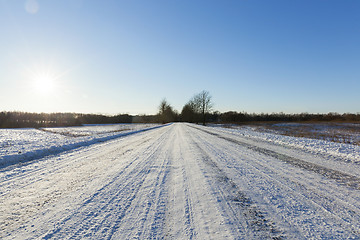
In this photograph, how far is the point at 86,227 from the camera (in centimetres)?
221

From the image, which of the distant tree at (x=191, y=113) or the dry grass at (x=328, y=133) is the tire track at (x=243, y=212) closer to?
the dry grass at (x=328, y=133)

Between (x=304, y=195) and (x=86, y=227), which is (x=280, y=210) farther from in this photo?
(x=86, y=227)

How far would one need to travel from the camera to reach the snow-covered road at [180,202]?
216 centimetres

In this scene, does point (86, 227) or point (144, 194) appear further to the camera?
point (144, 194)

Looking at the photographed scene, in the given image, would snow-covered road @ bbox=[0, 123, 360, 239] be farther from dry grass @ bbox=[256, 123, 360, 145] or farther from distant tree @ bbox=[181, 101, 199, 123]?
distant tree @ bbox=[181, 101, 199, 123]

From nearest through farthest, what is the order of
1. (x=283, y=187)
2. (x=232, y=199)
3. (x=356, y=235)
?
(x=356, y=235) → (x=232, y=199) → (x=283, y=187)

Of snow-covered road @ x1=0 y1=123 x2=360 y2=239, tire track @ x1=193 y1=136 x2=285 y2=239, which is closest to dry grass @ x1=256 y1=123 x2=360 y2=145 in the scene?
snow-covered road @ x1=0 y1=123 x2=360 y2=239

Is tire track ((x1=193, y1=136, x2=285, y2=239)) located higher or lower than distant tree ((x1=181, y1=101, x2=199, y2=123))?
lower

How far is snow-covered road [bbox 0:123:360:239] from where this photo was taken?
2.16 m

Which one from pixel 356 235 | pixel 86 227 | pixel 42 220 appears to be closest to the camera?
pixel 356 235

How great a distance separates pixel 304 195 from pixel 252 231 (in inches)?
69.9

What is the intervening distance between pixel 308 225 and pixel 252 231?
2.68ft

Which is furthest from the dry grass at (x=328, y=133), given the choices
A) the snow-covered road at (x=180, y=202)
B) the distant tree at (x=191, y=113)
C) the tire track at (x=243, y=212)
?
the distant tree at (x=191, y=113)

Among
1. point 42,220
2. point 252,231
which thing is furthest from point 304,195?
point 42,220
